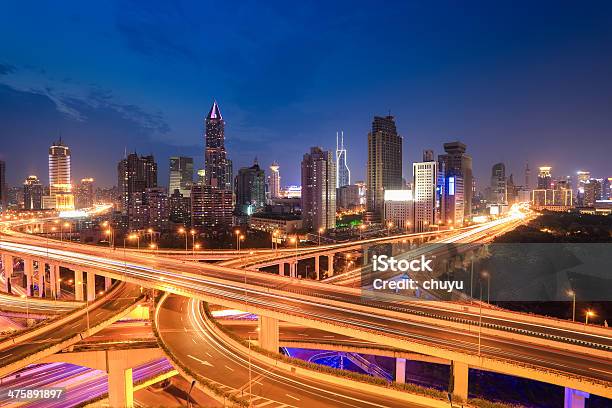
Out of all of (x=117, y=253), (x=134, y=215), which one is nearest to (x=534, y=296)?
(x=117, y=253)

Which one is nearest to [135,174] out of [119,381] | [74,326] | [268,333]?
[74,326]

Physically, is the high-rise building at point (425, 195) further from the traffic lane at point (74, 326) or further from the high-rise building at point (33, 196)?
the high-rise building at point (33, 196)

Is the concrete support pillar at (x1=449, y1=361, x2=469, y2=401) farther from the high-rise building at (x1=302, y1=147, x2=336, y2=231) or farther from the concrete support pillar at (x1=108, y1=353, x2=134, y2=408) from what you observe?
the high-rise building at (x1=302, y1=147, x2=336, y2=231)

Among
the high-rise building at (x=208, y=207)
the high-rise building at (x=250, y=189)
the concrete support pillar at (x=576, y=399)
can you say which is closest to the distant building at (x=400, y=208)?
the high-rise building at (x=208, y=207)

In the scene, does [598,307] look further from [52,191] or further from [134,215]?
[52,191]

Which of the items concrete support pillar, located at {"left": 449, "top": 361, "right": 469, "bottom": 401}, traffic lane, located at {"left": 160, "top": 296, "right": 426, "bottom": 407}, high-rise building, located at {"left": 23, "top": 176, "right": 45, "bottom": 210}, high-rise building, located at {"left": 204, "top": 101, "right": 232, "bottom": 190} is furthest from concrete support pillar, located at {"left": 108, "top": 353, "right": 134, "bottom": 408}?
high-rise building, located at {"left": 23, "top": 176, "right": 45, "bottom": 210}

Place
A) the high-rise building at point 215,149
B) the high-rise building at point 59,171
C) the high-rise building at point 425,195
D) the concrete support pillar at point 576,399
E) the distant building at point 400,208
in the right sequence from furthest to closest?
the high-rise building at point 215,149 < the high-rise building at point 59,171 < the distant building at point 400,208 < the high-rise building at point 425,195 < the concrete support pillar at point 576,399
